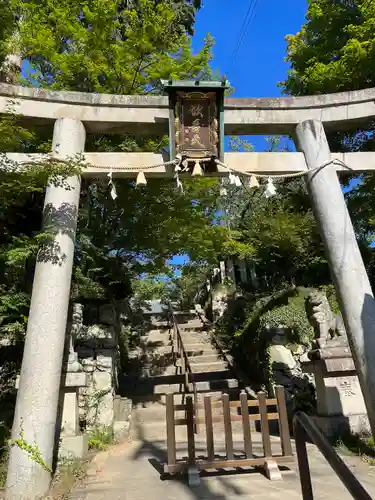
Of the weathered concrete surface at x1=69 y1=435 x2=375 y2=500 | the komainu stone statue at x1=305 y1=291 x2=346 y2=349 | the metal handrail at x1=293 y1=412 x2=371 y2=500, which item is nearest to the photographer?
the metal handrail at x1=293 y1=412 x2=371 y2=500

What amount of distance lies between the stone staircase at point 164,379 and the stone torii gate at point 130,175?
3.29 m

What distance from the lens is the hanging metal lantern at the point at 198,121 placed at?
5965mm

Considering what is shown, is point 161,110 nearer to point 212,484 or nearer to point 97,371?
point 97,371

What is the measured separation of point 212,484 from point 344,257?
140 inches

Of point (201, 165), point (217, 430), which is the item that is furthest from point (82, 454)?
point (201, 165)

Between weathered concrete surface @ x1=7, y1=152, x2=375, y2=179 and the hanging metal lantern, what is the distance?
1.03 ft

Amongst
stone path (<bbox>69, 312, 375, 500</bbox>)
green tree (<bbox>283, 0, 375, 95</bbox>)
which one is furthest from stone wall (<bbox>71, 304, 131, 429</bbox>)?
green tree (<bbox>283, 0, 375, 95</bbox>)

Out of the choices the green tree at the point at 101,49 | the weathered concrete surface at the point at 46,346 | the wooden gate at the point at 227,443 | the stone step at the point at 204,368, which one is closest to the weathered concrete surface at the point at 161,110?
the weathered concrete surface at the point at 46,346

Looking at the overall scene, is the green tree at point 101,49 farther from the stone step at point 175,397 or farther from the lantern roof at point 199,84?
the stone step at point 175,397

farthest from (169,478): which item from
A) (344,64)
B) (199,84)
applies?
(344,64)

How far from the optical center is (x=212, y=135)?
20.0ft

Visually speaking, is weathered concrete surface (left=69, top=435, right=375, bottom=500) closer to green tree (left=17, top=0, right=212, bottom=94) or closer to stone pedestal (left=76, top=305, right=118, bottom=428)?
stone pedestal (left=76, top=305, right=118, bottom=428)

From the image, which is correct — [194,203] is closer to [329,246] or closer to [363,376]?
[329,246]

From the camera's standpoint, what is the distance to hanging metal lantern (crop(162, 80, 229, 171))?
5.96 m
